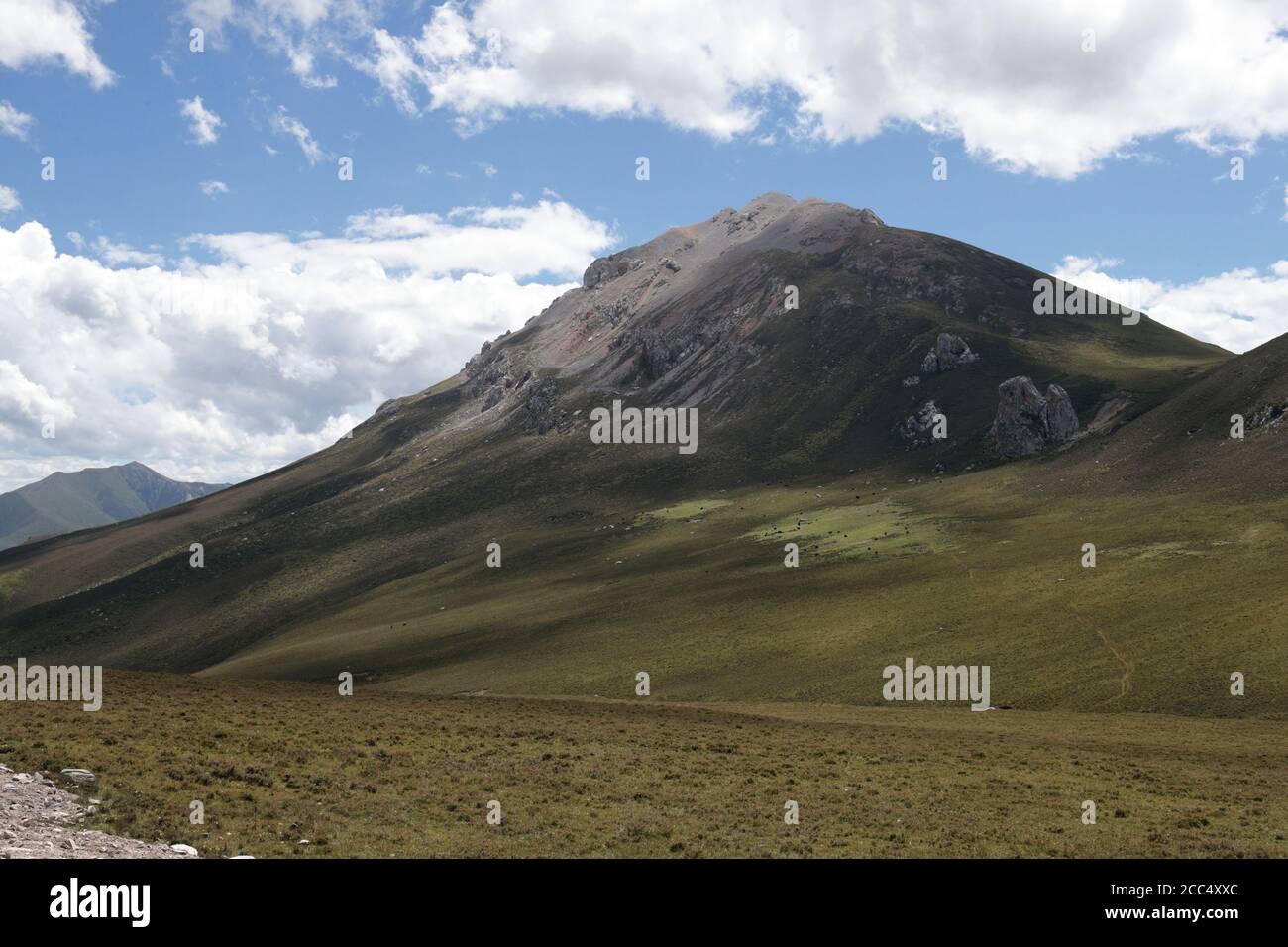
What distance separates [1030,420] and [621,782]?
157m

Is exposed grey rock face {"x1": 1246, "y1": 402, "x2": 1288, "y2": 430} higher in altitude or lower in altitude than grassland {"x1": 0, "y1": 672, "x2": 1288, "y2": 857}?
higher

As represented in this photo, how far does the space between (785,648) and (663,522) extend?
87330 millimetres

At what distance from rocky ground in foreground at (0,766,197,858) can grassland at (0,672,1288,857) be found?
0.92 metres

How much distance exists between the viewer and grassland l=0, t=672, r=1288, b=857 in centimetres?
→ 2595

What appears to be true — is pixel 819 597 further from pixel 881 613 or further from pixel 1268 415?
pixel 1268 415

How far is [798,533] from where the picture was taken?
452ft

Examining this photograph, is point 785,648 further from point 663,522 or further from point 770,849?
point 663,522

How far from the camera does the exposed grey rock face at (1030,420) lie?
→ 543 feet

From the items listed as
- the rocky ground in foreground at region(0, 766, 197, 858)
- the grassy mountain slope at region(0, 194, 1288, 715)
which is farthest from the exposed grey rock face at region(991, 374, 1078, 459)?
the rocky ground in foreground at region(0, 766, 197, 858)

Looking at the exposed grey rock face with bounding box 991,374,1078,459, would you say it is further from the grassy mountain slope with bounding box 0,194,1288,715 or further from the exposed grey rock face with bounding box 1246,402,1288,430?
the exposed grey rock face with bounding box 1246,402,1288,430

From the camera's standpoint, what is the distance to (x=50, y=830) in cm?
2198

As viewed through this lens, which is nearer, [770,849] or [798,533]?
[770,849]

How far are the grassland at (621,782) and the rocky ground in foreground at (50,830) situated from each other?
92 cm
